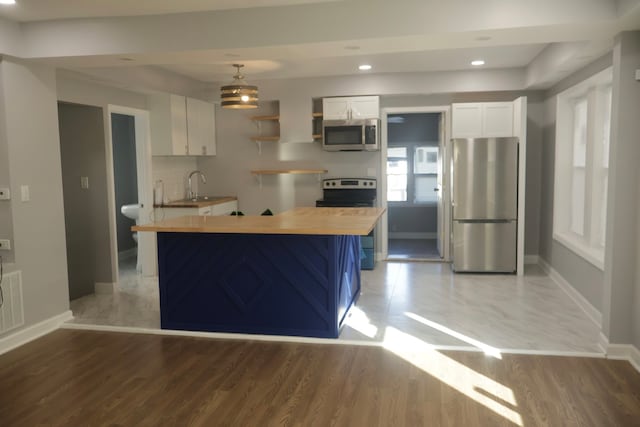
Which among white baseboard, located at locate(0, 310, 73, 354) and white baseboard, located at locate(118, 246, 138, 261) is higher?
white baseboard, located at locate(118, 246, 138, 261)

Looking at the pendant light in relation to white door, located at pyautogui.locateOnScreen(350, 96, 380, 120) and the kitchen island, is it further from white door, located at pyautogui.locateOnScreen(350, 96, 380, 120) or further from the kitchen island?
white door, located at pyautogui.locateOnScreen(350, 96, 380, 120)

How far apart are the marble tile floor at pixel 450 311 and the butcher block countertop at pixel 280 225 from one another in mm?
886

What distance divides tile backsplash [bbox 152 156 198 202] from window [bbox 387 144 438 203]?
3.42 metres

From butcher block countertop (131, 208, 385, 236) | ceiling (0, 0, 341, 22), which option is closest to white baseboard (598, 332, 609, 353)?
butcher block countertop (131, 208, 385, 236)

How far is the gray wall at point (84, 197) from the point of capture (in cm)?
536

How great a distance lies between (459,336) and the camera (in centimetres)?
406

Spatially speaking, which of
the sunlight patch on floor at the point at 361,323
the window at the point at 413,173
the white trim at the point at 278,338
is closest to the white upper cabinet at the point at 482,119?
the window at the point at 413,173

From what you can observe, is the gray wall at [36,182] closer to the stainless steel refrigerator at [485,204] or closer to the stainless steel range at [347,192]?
the stainless steel range at [347,192]

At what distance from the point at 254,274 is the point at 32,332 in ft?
5.97

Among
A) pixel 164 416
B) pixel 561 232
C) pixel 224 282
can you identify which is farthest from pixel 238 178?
pixel 164 416

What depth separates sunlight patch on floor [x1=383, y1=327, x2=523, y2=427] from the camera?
2.96m

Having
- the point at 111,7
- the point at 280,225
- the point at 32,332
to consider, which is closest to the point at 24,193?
the point at 32,332

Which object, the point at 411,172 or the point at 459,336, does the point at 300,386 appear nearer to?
the point at 459,336

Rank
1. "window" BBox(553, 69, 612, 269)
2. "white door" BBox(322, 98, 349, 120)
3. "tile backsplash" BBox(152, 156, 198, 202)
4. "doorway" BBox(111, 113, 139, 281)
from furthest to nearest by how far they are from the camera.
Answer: "doorway" BBox(111, 113, 139, 281), "white door" BBox(322, 98, 349, 120), "tile backsplash" BBox(152, 156, 198, 202), "window" BBox(553, 69, 612, 269)
